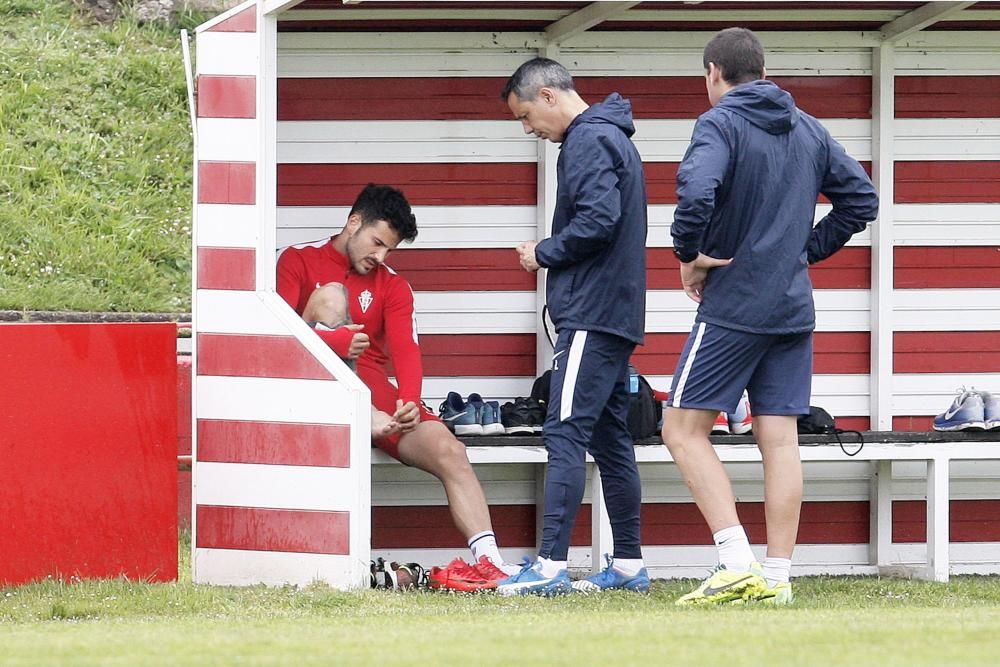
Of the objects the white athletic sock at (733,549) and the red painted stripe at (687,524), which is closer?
the white athletic sock at (733,549)

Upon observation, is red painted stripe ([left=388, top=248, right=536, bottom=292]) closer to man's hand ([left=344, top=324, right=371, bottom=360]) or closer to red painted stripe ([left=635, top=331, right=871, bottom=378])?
red painted stripe ([left=635, top=331, right=871, bottom=378])

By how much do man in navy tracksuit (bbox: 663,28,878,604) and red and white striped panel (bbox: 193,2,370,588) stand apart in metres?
1.20

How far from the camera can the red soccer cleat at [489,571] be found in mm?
5664

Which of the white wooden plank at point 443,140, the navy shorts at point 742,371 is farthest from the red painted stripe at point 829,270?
the navy shorts at point 742,371

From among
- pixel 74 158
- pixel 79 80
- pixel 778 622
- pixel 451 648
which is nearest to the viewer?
pixel 451 648

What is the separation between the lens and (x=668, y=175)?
6.99m

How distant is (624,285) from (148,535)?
1.91 m

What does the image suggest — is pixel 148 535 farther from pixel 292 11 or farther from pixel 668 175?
pixel 668 175

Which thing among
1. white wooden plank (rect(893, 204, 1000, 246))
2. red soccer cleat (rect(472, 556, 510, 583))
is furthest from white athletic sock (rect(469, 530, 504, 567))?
white wooden plank (rect(893, 204, 1000, 246))

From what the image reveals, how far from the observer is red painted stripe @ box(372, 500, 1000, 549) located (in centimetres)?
677

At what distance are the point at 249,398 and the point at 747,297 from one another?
1.86 meters

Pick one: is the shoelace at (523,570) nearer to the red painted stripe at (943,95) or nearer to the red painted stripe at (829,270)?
the red painted stripe at (829,270)

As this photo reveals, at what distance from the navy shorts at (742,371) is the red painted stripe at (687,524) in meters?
1.67

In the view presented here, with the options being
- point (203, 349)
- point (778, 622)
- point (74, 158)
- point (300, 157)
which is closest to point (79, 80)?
point (74, 158)
